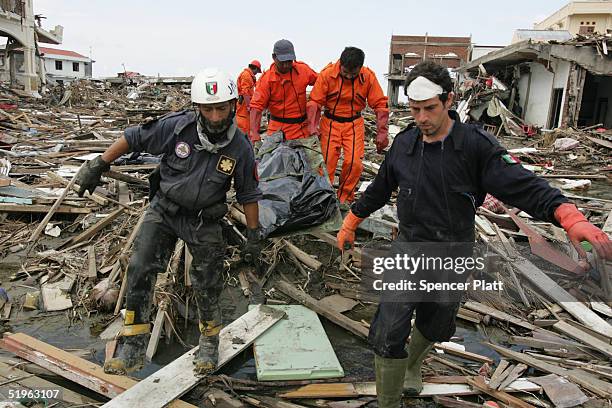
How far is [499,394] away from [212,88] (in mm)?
2973

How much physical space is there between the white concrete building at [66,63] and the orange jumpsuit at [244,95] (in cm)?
6907

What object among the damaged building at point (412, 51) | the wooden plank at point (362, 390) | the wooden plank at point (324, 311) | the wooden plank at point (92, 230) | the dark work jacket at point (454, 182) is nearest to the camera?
the dark work jacket at point (454, 182)

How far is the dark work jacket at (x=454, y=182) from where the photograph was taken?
257 cm

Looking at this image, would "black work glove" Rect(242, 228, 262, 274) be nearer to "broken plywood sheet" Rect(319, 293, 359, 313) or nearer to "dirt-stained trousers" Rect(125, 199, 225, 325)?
"dirt-stained trousers" Rect(125, 199, 225, 325)

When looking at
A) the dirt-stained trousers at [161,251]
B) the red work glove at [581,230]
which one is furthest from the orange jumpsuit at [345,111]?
the red work glove at [581,230]

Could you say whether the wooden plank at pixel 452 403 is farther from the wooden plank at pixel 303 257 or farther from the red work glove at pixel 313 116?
the red work glove at pixel 313 116

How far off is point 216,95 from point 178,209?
835 mm

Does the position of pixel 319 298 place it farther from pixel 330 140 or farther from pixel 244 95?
pixel 244 95

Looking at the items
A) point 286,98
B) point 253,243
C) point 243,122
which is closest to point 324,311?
point 253,243

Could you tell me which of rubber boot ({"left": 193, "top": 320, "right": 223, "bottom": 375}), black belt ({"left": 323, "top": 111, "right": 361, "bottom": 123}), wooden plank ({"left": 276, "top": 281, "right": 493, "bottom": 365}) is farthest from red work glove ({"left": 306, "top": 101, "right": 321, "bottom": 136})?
rubber boot ({"left": 193, "top": 320, "right": 223, "bottom": 375})

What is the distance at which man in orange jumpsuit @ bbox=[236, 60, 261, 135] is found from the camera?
8242 millimetres

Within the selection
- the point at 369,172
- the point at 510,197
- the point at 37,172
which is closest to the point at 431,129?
the point at 510,197

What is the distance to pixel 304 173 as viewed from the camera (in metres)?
5.77

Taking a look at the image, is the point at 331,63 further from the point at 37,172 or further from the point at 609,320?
the point at 37,172
